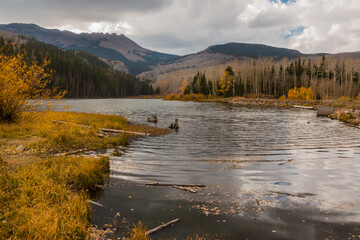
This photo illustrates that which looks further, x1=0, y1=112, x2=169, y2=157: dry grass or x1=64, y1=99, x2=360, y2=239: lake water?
x1=0, y1=112, x2=169, y2=157: dry grass

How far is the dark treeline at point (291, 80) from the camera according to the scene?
297 feet

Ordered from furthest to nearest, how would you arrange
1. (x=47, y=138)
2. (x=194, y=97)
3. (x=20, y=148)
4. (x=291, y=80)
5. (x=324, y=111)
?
(x=194, y=97), (x=291, y=80), (x=324, y=111), (x=47, y=138), (x=20, y=148)

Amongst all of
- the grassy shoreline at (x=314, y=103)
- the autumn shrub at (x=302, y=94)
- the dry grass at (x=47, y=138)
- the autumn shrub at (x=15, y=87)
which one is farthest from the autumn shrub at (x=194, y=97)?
the autumn shrub at (x=15, y=87)

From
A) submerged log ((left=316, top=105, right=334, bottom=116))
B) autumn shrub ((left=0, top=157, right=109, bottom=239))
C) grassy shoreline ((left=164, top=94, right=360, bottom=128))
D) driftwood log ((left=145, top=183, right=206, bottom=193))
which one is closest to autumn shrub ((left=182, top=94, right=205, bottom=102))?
grassy shoreline ((left=164, top=94, right=360, bottom=128))

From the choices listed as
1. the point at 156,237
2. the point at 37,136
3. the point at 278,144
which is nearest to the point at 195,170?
the point at 156,237

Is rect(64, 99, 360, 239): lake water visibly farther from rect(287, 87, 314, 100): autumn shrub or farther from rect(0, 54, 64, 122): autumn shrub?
rect(287, 87, 314, 100): autumn shrub

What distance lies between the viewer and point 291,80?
356ft

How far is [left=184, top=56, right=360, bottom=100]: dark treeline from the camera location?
9051 centimetres

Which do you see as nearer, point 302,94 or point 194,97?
point 302,94

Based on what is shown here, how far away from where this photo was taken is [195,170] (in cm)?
1184

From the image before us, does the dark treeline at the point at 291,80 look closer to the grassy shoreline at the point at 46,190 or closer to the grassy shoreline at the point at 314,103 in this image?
the grassy shoreline at the point at 314,103

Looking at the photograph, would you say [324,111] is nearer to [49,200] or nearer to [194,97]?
[49,200]

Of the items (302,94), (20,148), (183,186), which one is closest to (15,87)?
(20,148)

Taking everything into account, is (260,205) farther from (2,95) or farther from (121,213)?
(2,95)
